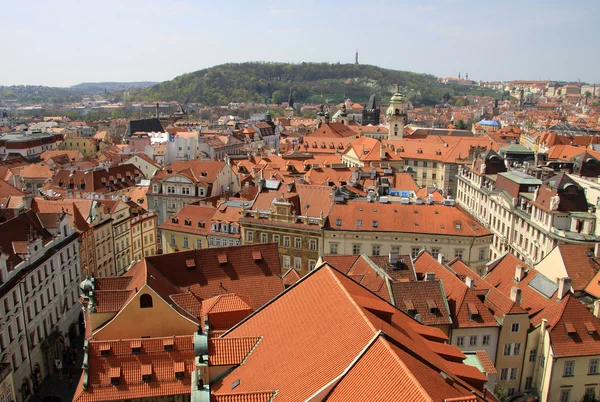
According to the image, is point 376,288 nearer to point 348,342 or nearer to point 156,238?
point 348,342

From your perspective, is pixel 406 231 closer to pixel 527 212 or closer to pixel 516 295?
pixel 516 295

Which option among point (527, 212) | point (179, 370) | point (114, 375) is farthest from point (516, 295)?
point (114, 375)

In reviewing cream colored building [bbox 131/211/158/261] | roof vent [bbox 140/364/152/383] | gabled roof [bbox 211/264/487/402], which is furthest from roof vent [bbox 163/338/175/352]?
cream colored building [bbox 131/211/158/261]

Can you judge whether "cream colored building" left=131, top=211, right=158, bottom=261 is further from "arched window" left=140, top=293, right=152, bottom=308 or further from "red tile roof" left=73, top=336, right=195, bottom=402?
"red tile roof" left=73, top=336, right=195, bottom=402

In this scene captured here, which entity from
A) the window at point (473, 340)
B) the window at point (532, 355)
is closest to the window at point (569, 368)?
the window at point (532, 355)

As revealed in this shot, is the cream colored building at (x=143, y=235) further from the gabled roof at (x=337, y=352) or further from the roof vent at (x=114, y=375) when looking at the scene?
the gabled roof at (x=337, y=352)

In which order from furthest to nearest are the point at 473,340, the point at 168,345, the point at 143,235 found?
the point at 143,235, the point at 473,340, the point at 168,345
